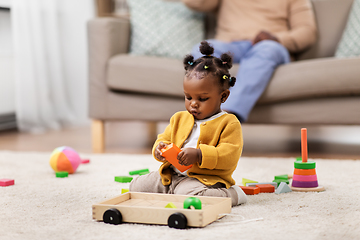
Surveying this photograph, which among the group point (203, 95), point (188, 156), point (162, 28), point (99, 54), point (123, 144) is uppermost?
point (162, 28)

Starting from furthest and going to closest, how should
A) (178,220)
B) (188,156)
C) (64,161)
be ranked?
1. (64,161)
2. (188,156)
3. (178,220)

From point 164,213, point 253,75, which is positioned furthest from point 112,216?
point 253,75

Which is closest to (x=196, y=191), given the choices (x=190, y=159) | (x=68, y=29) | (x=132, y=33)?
(x=190, y=159)

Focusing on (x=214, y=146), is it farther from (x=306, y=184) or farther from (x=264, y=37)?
(x=264, y=37)

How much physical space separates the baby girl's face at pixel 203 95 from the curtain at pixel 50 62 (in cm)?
225

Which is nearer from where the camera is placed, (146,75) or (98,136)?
(146,75)

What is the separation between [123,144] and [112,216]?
161 centimetres

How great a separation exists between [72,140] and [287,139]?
1.39 m

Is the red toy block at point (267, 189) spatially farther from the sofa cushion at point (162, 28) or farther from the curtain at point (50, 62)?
the curtain at point (50, 62)

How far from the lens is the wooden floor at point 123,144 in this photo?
7.05ft

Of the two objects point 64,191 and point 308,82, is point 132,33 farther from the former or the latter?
point 64,191

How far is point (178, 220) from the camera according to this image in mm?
867

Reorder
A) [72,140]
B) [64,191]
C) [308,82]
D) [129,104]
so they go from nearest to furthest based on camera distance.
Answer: [64,191] < [308,82] < [129,104] < [72,140]

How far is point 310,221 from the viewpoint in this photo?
92 centimetres
